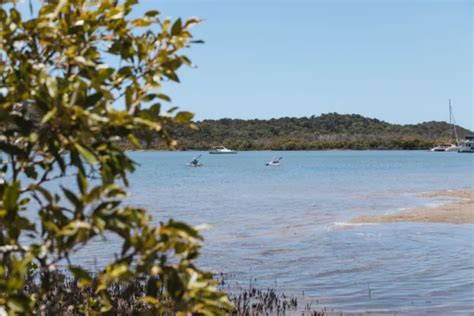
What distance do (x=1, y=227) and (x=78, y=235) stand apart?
409mm

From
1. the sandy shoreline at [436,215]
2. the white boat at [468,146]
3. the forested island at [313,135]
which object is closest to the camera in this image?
the sandy shoreline at [436,215]

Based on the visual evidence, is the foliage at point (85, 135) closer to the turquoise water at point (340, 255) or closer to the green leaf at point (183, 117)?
the green leaf at point (183, 117)

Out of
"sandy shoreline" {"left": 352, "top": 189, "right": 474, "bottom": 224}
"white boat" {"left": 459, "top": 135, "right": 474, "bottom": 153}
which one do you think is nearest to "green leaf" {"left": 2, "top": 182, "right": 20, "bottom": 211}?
"sandy shoreline" {"left": 352, "top": 189, "right": 474, "bottom": 224}

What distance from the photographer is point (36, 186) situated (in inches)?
101

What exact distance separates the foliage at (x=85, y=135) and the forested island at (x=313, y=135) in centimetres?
15924

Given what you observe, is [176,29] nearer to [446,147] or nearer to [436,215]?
[436,215]

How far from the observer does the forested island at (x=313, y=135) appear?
17088cm

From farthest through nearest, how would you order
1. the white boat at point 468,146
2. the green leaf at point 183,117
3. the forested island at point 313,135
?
1. the forested island at point 313,135
2. the white boat at point 468,146
3. the green leaf at point 183,117

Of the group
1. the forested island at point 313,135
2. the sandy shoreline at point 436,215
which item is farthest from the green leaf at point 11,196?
the forested island at point 313,135

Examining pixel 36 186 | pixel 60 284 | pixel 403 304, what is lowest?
pixel 403 304

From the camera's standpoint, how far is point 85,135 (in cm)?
233

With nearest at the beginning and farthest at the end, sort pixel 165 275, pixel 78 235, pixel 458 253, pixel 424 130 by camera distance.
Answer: pixel 78 235 < pixel 165 275 < pixel 458 253 < pixel 424 130

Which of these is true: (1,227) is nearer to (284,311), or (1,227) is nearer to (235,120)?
(284,311)

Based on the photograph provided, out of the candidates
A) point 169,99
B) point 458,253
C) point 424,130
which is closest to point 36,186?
point 169,99
